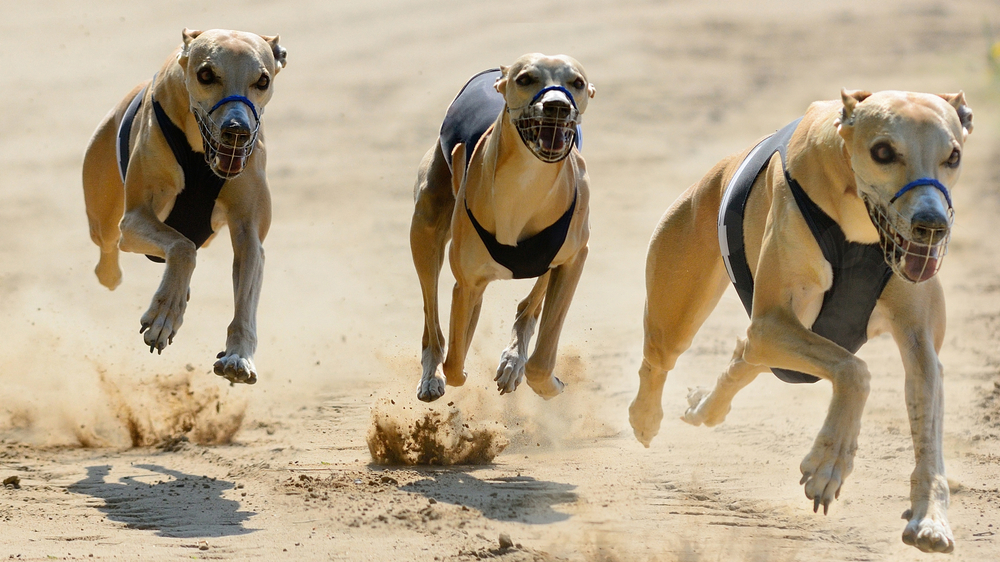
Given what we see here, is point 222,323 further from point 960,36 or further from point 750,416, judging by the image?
point 960,36

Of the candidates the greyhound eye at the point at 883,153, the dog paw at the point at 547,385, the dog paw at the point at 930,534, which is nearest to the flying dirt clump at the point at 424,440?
the dog paw at the point at 547,385

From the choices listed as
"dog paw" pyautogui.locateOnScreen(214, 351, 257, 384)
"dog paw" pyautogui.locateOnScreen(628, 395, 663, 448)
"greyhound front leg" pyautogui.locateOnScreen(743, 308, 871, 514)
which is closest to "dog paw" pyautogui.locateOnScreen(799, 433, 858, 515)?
"greyhound front leg" pyautogui.locateOnScreen(743, 308, 871, 514)

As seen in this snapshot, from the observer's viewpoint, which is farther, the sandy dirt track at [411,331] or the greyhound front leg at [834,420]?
the sandy dirt track at [411,331]

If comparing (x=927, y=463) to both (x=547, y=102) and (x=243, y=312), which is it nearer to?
(x=547, y=102)

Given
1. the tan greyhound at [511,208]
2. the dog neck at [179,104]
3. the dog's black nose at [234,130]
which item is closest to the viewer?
the tan greyhound at [511,208]

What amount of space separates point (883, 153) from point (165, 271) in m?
2.90

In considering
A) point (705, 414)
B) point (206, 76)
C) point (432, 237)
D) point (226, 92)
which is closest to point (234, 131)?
point (226, 92)

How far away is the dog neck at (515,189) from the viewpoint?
4973 millimetres

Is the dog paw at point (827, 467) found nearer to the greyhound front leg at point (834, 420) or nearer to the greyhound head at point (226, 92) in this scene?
the greyhound front leg at point (834, 420)

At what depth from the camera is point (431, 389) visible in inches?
216

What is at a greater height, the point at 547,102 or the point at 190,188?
the point at 547,102

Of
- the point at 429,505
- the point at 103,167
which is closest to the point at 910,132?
the point at 429,505

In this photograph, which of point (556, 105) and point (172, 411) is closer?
point (556, 105)

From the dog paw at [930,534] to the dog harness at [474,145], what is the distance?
2.07m
